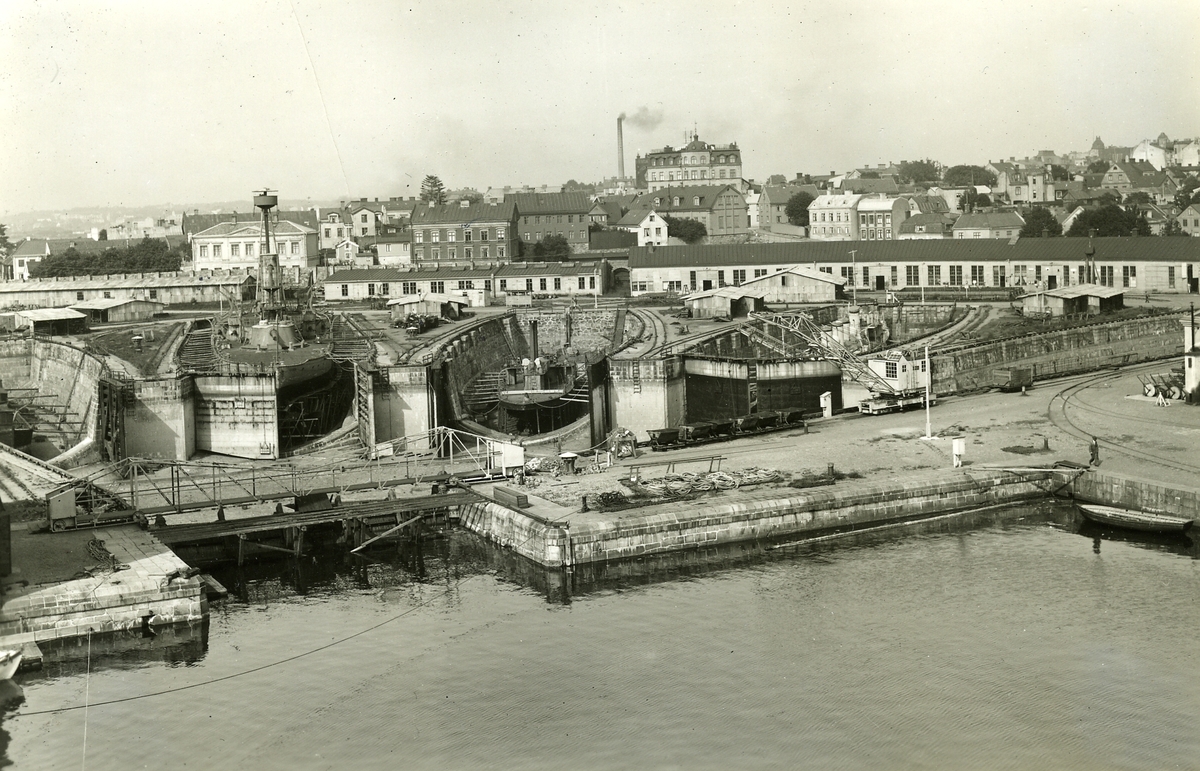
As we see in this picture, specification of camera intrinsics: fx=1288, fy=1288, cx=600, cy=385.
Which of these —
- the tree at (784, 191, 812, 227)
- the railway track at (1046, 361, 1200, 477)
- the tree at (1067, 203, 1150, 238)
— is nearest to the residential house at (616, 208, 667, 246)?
the tree at (784, 191, 812, 227)

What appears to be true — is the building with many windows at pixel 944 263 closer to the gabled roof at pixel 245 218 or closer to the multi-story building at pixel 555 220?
the multi-story building at pixel 555 220

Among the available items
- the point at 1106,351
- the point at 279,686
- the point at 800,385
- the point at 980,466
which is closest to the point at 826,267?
the point at 1106,351

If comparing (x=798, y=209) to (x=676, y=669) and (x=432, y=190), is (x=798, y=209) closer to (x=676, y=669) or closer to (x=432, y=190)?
(x=432, y=190)

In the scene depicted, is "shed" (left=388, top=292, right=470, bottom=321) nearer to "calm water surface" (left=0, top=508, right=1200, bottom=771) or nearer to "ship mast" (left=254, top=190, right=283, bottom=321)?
"ship mast" (left=254, top=190, right=283, bottom=321)

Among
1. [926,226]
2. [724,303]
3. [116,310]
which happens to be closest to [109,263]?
[116,310]

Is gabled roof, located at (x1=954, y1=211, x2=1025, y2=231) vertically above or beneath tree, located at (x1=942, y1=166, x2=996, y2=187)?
beneath

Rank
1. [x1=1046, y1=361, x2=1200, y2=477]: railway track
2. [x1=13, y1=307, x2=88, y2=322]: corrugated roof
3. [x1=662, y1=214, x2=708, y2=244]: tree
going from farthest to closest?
[x1=662, y1=214, x2=708, y2=244]: tree → [x1=13, y1=307, x2=88, y2=322]: corrugated roof → [x1=1046, y1=361, x2=1200, y2=477]: railway track
